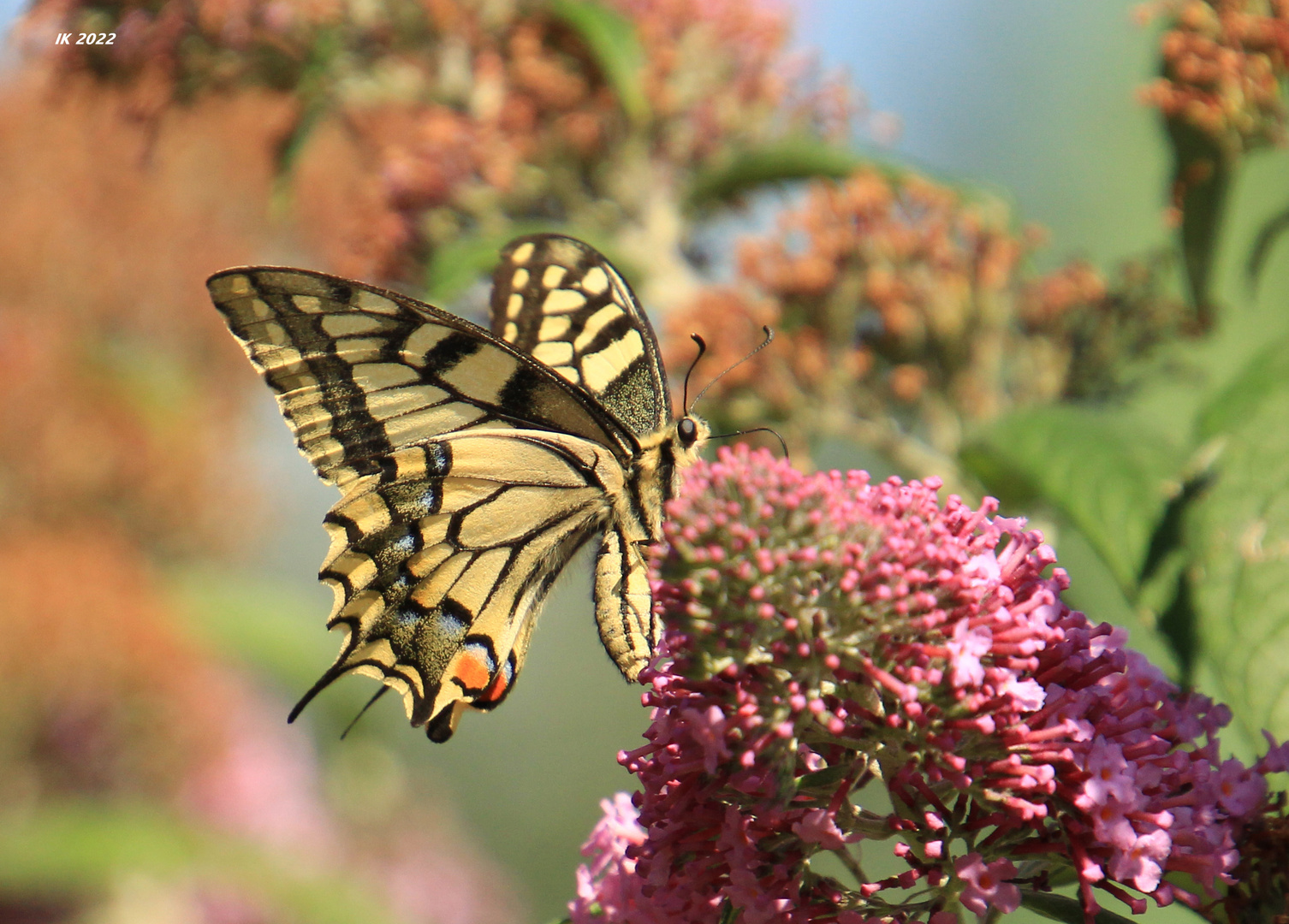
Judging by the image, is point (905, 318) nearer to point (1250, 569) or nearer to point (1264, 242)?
point (1264, 242)

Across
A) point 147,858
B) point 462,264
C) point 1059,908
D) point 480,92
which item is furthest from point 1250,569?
point 147,858

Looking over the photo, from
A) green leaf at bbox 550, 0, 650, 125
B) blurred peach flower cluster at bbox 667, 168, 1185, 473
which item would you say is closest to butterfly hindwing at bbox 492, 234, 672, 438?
blurred peach flower cluster at bbox 667, 168, 1185, 473

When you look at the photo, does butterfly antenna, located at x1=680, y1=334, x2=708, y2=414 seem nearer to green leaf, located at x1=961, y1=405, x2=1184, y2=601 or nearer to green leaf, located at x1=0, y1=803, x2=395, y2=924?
green leaf, located at x1=961, y1=405, x2=1184, y2=601

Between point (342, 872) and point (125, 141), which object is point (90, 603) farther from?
point (125, 141)

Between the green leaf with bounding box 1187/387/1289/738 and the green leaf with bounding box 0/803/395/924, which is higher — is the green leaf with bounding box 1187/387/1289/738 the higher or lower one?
the higher one

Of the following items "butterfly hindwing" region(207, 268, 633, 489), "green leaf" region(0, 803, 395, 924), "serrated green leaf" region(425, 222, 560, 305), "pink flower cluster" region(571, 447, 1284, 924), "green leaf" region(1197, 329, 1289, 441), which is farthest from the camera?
"green leaf" region(0, 803, 395, 924)

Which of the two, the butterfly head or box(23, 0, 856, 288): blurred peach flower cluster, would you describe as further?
box(23, 0, 856, 288): blurred peach flower cluster
